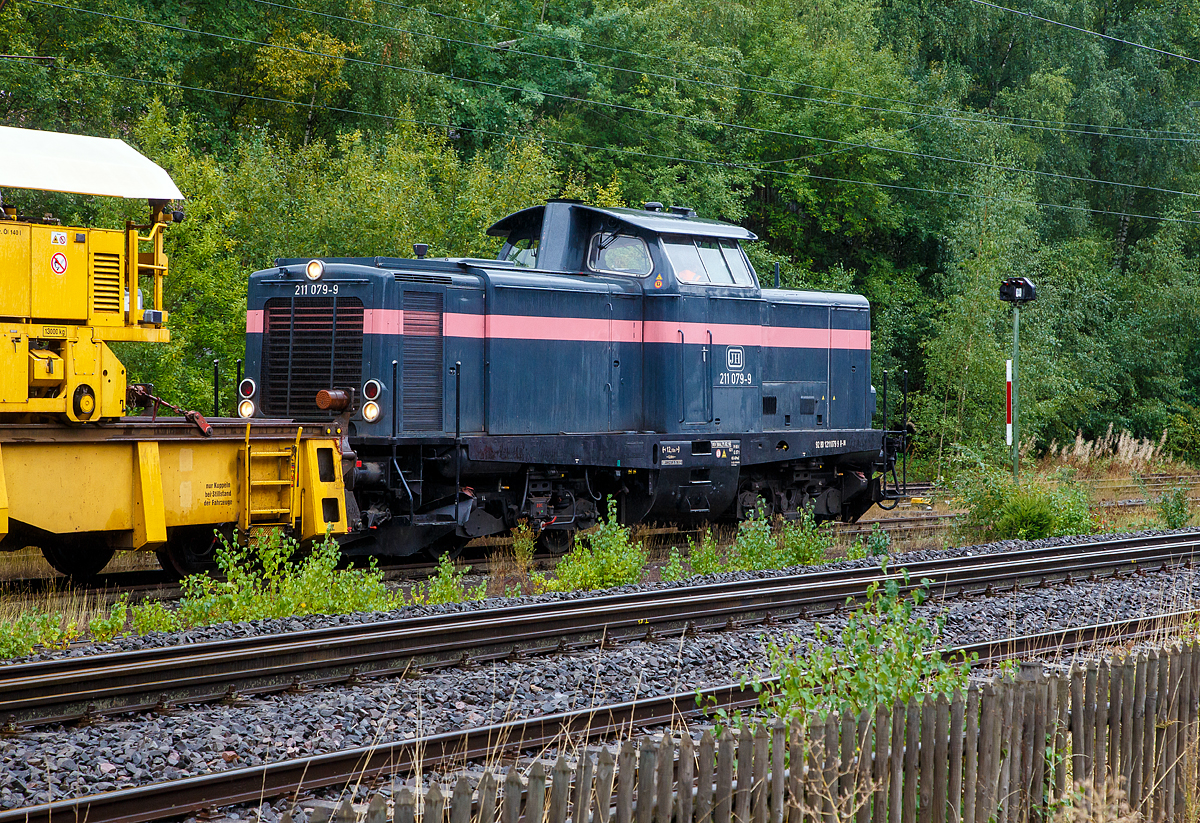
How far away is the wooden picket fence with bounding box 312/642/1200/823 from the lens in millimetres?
3371

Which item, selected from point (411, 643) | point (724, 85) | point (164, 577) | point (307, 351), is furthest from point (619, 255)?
point (724, 85)

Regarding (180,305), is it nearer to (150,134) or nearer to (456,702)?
(150,134)

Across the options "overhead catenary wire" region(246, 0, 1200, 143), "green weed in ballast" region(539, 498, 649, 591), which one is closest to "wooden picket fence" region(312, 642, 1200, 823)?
"green weed in ballast" region(539, 498, 649, 591)

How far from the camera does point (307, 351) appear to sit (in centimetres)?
1180

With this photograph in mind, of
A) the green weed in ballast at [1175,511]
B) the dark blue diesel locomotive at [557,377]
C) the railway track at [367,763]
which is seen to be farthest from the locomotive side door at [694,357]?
the green weed in ballast at [1175,511]

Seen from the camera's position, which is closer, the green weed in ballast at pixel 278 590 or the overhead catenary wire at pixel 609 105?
the green weed in ballast at pixel 278 590

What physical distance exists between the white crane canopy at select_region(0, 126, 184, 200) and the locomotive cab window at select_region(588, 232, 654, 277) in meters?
5.42

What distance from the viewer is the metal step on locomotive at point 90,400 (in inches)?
353

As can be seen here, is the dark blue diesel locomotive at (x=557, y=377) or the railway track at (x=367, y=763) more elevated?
the dark blue diesel locomotive at (x=557, y=377)

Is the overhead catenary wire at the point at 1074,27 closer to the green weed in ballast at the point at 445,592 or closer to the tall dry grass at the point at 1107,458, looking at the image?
the tall dry grass at the point at 1107,458

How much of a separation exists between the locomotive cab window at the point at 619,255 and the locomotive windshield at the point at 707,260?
0.34m

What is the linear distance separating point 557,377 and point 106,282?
16.6 ft

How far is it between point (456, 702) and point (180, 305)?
36.0 ft

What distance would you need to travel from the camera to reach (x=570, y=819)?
A: 11.7ft
